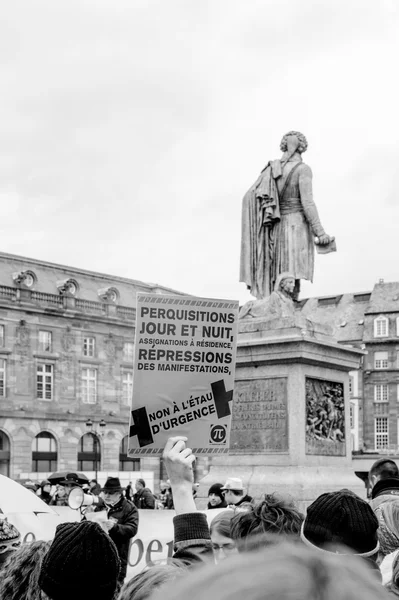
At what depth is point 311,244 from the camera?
40.9 feet

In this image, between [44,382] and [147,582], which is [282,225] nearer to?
[147,582]

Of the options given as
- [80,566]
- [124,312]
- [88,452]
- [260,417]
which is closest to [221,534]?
[80,566]

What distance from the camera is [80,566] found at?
2834 mm

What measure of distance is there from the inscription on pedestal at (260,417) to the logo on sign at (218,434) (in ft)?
17.7

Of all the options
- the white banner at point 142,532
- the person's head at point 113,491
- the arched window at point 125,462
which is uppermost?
the person's head at point 113,491

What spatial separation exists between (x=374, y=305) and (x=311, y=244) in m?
67.7

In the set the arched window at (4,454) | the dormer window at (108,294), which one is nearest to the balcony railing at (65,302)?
the dormer window at (108,294)

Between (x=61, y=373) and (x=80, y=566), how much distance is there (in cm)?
5593

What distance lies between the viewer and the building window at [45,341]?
57.3m

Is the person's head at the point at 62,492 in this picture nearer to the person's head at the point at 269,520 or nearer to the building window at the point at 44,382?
the person's head at the point at 269,520

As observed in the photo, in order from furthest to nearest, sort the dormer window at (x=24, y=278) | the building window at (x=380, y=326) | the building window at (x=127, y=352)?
the building window at (x=380, y=326) < the building window at (x=127, y=352) < the dormer window at (x=24, y=278)

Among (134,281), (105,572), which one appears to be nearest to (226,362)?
(105,572)

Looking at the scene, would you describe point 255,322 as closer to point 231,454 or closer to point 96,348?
point 231,454

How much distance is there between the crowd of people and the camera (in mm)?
1147
